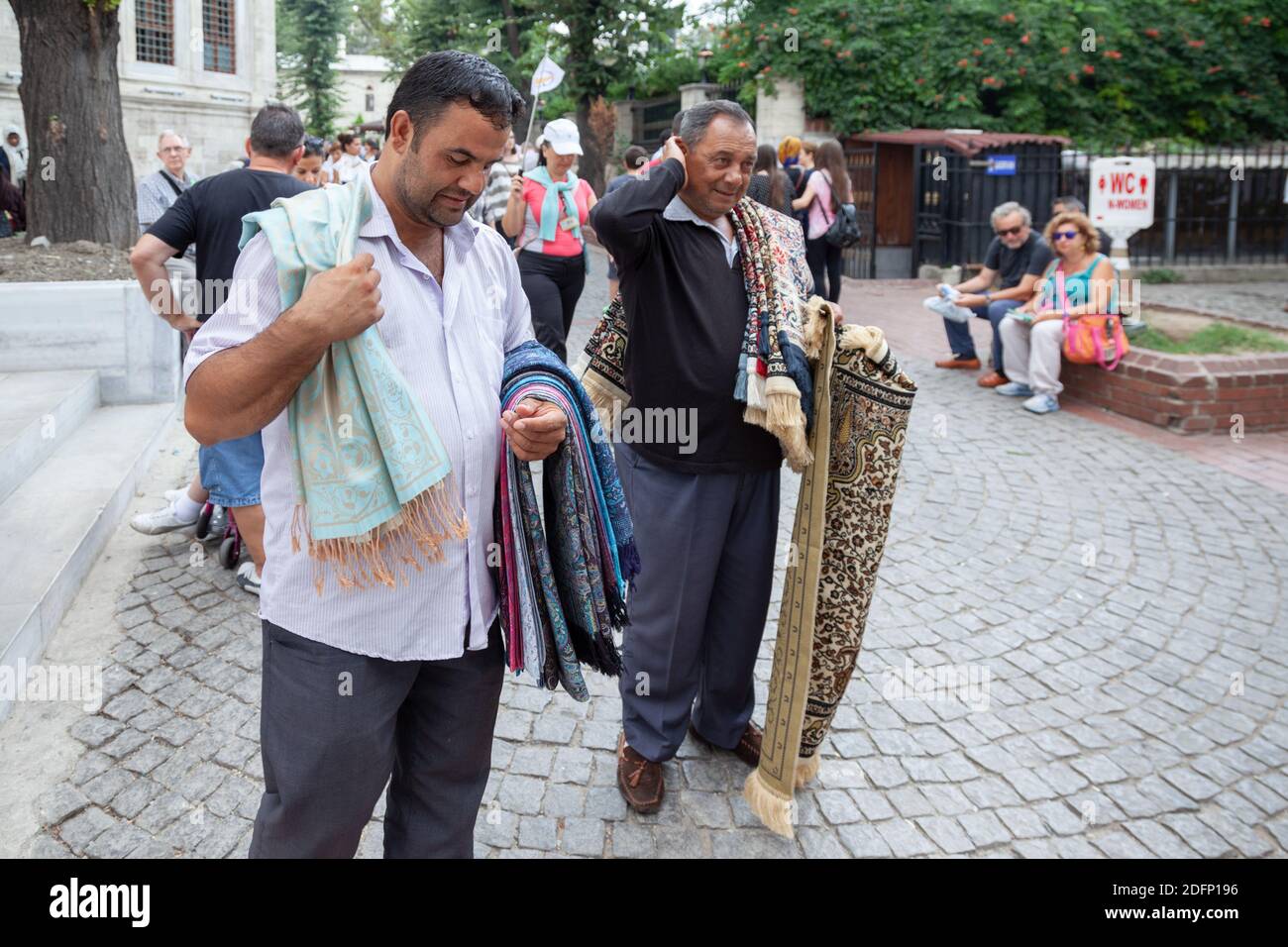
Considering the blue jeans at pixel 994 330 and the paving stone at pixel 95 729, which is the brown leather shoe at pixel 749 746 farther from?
the blue jeans at pixel 994 330

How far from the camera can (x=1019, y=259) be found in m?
9.50

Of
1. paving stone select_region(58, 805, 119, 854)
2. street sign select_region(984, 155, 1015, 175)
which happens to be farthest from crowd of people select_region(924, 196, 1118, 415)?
paving stone select_region(58, 805, 119, 854)

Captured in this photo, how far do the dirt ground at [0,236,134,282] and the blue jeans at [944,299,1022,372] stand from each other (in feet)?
23.6

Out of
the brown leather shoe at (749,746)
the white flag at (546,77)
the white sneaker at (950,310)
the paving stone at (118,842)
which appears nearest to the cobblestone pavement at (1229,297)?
the white sneaker at (950,310)

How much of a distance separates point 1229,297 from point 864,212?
18.2 ft

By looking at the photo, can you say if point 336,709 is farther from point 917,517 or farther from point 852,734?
point 917,517

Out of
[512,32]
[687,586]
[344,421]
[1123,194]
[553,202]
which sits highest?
[512,32]

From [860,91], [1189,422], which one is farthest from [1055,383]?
[860,91]

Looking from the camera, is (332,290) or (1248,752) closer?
(332,290)

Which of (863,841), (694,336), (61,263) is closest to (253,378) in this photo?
(694,336)

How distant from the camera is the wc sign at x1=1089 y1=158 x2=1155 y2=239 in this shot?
967 centimetres

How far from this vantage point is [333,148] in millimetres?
15352

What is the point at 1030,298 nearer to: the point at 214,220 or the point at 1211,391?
the point at 1211,391

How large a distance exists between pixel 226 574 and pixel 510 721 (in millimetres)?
1950
